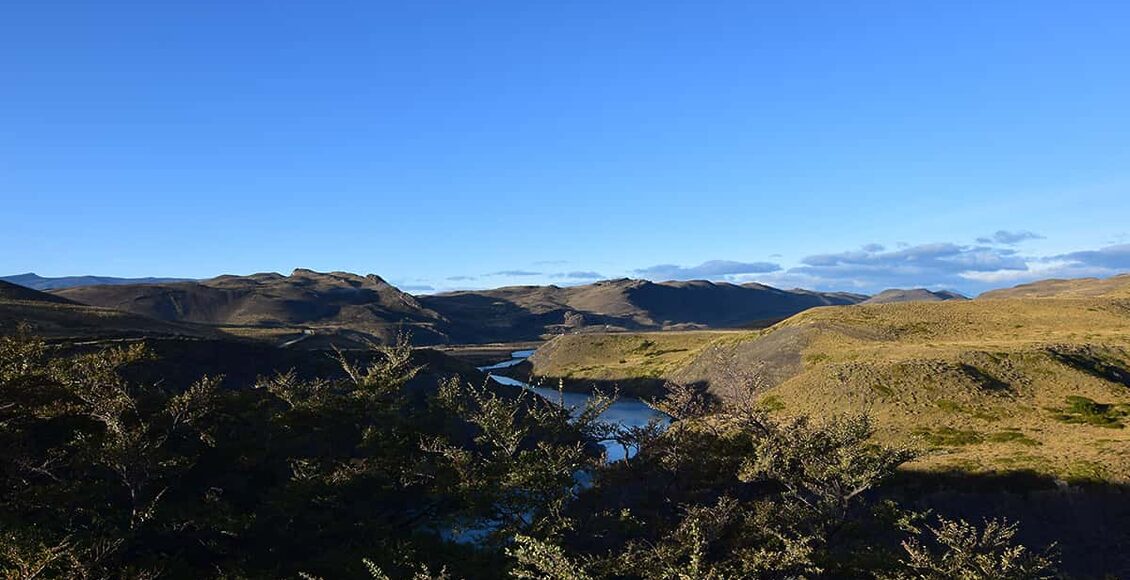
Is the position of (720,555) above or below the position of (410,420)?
below

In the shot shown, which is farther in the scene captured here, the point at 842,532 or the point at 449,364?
the point at 449,364

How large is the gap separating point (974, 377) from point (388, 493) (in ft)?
264

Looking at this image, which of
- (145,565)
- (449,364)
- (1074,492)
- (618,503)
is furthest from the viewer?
(449,364)

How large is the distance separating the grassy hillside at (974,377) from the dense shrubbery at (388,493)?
25746mm

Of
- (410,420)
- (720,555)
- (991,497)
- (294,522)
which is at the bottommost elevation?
(991,497)

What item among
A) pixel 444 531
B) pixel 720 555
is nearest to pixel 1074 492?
pixel 720 555

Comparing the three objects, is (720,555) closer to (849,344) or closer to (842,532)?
(842,532)

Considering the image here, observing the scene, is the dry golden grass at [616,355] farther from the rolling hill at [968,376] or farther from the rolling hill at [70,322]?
the rolling hill at [70,322]

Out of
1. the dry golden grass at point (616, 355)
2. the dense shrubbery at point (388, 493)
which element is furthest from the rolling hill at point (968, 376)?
the dry golden grass at point (616, 355)

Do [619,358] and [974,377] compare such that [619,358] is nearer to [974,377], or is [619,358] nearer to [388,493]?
[974,377]

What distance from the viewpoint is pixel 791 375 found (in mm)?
96875

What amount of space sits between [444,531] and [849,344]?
81447mm

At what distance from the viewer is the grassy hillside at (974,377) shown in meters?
60.8

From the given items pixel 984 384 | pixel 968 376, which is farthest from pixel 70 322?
pixel 984 384
